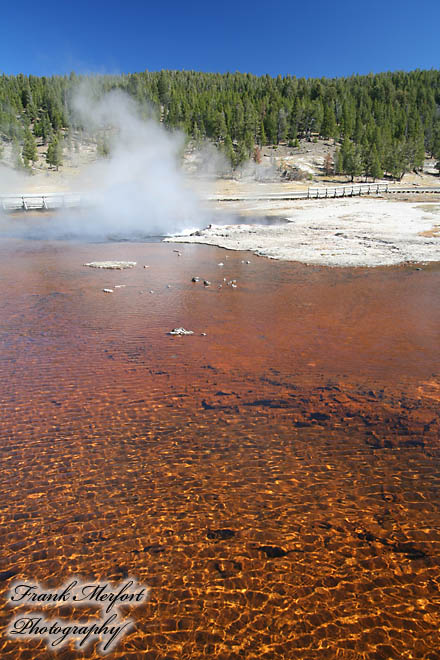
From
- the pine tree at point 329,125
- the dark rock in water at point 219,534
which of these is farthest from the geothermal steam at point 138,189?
the pine tree at point 329,125

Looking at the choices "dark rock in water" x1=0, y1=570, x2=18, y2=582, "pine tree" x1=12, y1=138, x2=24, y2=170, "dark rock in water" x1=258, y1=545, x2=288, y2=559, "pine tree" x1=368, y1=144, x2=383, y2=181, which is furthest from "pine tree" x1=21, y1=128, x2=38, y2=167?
"dark rock in water" x1=258, y1=545, x2=288, y2=559

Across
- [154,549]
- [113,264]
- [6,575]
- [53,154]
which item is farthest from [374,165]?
[6,575]

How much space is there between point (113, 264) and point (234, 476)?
11.6 meters

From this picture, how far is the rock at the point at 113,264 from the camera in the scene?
1420 cm

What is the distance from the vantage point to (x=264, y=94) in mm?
105500

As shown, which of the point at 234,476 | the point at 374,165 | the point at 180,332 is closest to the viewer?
the point at 234,476

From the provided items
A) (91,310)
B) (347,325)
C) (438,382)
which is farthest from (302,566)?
(91,310)

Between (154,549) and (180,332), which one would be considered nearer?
(154,549)

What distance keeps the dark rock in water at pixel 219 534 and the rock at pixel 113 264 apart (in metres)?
11.6

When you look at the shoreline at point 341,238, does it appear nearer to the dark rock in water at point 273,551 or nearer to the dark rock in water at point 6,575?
the dark rock in water at point 273,551

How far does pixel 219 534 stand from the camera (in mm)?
3680

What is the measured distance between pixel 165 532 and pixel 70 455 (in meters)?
1.64

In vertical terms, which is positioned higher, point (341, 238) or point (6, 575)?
point (341, 238)

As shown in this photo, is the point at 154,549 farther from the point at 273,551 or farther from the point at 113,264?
the point at 113,264
